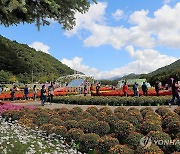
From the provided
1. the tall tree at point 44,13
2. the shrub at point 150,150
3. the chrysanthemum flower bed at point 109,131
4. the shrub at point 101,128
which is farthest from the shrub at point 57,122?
the tall tree at point 44,13

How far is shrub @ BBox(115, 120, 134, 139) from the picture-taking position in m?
7.56

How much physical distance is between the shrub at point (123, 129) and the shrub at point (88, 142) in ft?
2.50

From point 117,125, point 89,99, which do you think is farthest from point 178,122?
point 89,99

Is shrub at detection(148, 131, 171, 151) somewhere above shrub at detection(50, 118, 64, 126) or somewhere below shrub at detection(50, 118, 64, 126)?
below

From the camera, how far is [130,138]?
271 inches

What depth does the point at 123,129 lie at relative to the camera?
24.9ft

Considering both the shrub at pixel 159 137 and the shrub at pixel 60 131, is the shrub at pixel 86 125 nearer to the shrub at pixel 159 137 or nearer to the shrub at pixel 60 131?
the shrub at pixel 60 131

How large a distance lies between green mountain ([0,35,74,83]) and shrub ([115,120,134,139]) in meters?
58.1

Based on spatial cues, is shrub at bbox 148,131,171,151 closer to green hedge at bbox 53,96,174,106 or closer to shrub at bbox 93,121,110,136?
shrub at bbox 93,121,110,136

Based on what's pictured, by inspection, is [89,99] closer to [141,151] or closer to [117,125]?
[117,125]

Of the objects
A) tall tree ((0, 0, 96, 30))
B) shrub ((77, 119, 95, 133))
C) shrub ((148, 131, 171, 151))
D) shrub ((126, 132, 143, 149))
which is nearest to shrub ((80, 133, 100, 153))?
shrub ((126, 132, 143, 149))

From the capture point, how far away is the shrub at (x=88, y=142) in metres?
6.93

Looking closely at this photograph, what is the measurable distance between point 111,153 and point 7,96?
25543 millimetres

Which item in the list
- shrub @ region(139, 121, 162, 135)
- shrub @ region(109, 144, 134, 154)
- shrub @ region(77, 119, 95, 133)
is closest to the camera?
shrub @ region(109, 144, 134, 154)
